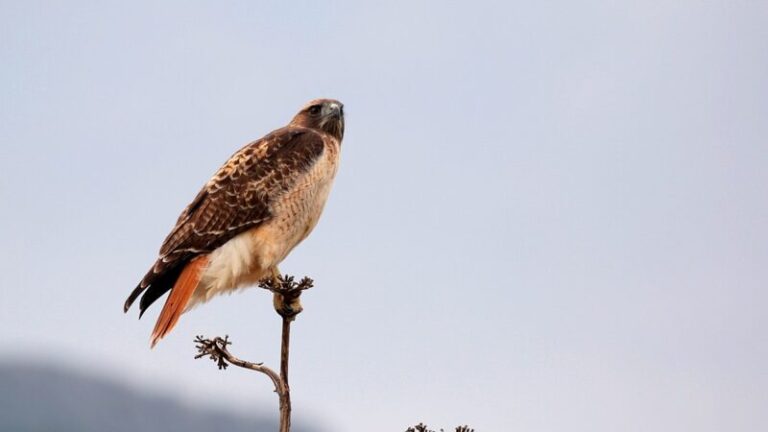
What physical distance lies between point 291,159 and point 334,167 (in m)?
0.47

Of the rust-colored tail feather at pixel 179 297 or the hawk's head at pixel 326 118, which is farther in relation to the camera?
the hawk's head at pixel 326 118

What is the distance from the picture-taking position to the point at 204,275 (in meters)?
8.89

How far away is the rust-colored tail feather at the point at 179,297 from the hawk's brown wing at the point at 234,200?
7cm

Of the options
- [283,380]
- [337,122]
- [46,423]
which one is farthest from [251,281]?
[46,423]

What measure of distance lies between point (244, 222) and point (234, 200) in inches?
8.0

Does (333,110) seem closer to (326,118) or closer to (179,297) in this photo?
(326,118)

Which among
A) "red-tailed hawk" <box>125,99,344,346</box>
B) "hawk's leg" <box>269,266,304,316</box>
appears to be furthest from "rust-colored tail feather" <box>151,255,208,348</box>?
"hawk's leg" <box>269,266,304,316</box>

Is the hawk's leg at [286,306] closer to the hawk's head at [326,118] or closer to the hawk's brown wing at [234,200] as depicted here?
the hawk's brown wing at [234,200]

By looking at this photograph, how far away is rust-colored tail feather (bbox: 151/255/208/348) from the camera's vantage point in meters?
8.36

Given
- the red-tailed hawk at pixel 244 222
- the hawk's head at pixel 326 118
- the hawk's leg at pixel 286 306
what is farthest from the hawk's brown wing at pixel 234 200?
the hawk's leg at pixel 286 306

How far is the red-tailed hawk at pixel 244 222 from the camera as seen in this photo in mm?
8812

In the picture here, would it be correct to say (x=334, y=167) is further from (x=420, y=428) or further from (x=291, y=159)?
(x=420, y=428)

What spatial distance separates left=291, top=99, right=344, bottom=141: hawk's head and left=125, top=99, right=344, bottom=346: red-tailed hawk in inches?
15.5

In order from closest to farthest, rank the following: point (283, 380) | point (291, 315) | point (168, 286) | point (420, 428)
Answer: point (420, 428)
point (283, 380)
point (291, 315)
point (168, 286)
